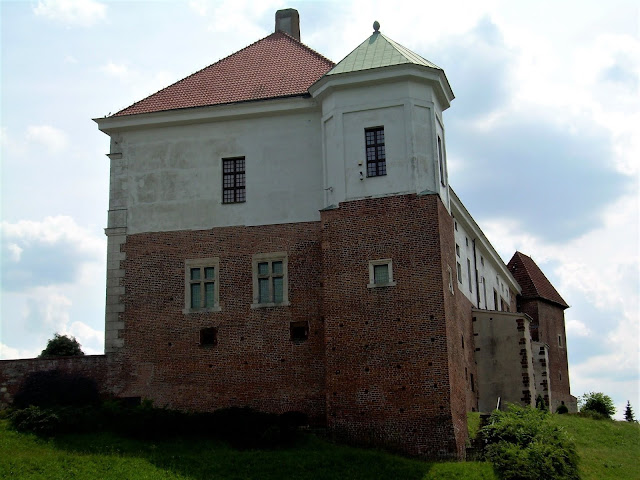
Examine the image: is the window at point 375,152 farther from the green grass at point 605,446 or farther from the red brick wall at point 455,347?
the green grass at point 605,446

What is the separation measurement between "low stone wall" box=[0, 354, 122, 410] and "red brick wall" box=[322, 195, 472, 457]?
26.2ft

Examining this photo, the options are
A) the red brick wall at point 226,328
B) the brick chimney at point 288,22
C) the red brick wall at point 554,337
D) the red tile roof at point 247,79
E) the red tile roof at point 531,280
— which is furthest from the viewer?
the red tile roof at point 531,280

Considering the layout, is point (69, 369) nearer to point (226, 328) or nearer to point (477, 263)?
point (226, 328)

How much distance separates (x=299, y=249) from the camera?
110ft

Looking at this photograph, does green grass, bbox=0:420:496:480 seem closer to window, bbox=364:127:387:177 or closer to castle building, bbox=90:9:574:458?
castle building, bbox=90:9:574:458

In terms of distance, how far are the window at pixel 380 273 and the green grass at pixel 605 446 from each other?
8615mm

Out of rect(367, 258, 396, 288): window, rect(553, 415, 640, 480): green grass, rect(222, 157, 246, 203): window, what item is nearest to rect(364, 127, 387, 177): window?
rect(367, 258, 396, 288): window

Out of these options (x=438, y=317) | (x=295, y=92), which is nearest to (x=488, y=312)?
(x=438, y=317)

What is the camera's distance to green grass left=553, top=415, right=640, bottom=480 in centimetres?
3141

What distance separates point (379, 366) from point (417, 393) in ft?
4.96

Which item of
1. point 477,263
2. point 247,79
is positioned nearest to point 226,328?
point 247,79

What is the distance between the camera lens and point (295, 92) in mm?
35312

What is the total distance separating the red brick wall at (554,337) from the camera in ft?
179

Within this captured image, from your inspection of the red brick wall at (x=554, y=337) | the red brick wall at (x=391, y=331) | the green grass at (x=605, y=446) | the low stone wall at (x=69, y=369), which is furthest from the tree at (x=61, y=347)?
the red brick wall at (x=554, y=337)
